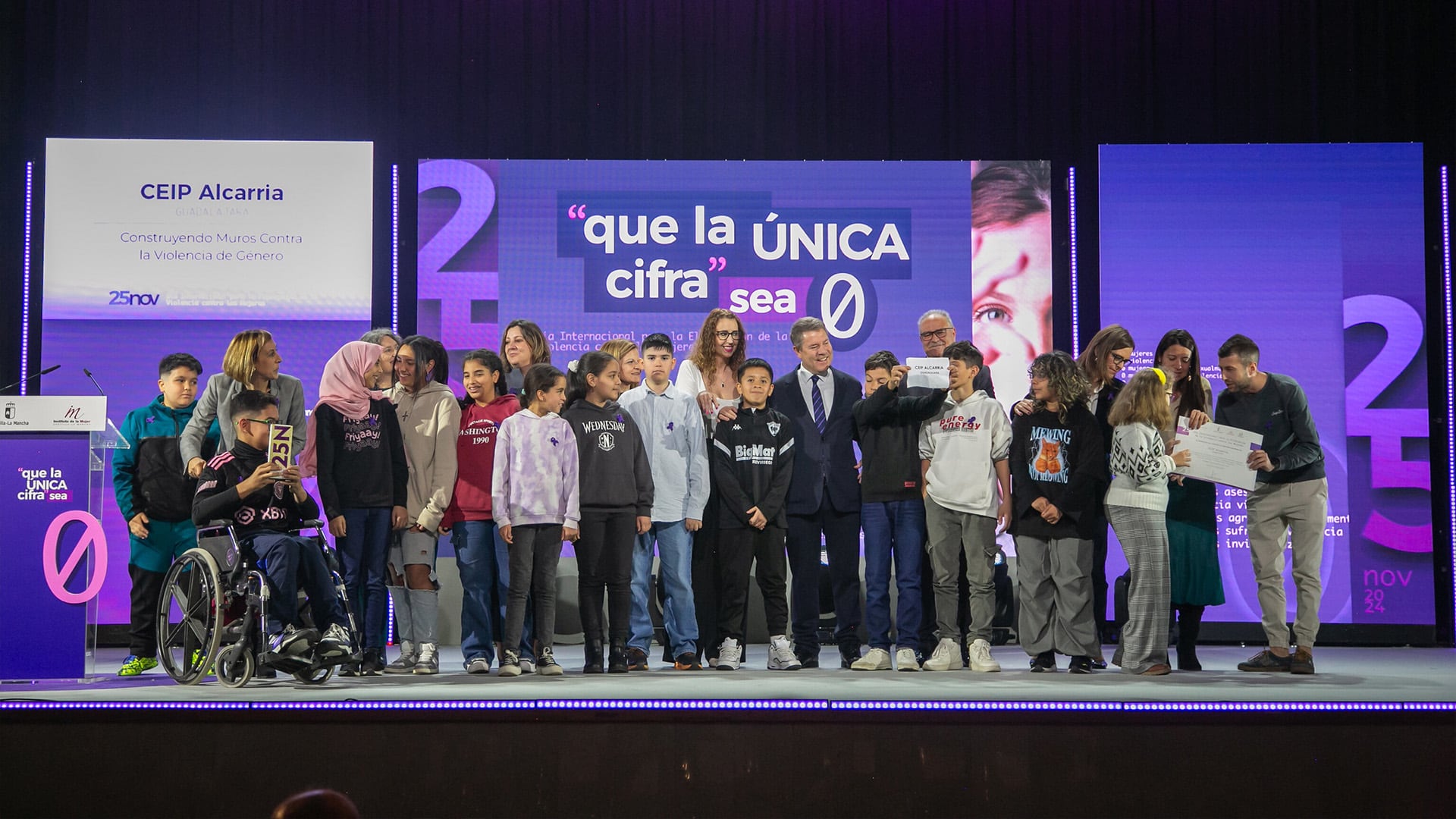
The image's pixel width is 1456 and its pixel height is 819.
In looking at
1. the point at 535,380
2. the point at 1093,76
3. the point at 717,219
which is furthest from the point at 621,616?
the point at 1093,76

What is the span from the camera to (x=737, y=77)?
721cm

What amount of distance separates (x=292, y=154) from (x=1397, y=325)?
20.4 ft

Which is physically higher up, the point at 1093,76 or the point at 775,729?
the point at 1093,76

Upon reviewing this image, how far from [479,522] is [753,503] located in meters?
1.12

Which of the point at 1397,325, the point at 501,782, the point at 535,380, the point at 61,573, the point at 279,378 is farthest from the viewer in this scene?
the point at 1397,325

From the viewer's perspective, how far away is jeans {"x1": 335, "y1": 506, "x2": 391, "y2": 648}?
497 cm

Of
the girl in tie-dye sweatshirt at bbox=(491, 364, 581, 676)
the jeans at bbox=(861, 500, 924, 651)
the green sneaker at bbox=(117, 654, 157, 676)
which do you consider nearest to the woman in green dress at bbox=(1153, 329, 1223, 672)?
the jeans at bbox=(861, 500, 924, 651)

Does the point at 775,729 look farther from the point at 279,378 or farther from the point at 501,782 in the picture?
the point at 279,378

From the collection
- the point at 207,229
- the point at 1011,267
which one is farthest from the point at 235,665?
the point at 1011,267

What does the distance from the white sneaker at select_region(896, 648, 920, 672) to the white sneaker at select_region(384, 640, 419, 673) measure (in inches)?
76.4

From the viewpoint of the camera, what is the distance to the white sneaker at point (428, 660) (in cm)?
492

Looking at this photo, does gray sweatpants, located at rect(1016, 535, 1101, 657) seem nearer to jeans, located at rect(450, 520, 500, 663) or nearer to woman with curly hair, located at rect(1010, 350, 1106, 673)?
woman with curly hair, located at rect(1010, 350, 1106, 673)

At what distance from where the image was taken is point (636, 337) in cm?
698

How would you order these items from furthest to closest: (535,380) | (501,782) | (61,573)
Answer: (535,380) < (61,573) < (501,782)
